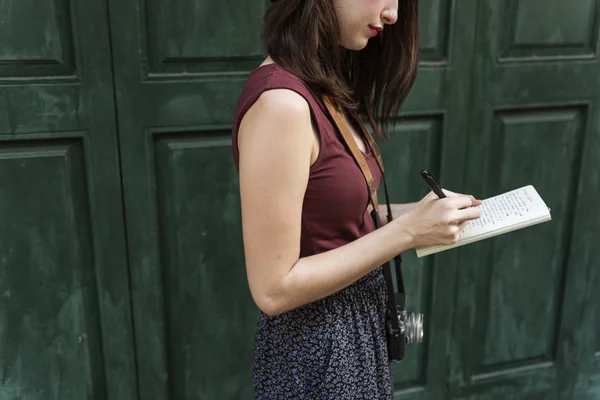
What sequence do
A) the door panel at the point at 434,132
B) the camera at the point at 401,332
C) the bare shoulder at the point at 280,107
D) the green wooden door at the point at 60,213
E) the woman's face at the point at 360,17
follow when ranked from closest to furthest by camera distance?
the bare shoulder at the point at 280,107, the woman's face at the point at 360,17, the camera at the point at 401,332, the green wooden door at the point at 60,213, the door panel at the point at 434,132

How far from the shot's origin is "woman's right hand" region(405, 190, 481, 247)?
3.13 ft

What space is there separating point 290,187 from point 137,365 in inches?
41.7

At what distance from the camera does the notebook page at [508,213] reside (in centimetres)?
101

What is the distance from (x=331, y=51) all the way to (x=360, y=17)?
0.07m

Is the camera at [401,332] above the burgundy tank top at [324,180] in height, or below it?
below

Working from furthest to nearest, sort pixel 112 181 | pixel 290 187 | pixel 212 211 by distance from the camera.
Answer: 1. pixel 212 211
2. pixel 112 181
3. pixel 290 187

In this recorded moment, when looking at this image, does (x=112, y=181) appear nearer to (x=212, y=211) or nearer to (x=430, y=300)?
(x=212, y=211)

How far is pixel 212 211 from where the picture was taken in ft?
5.23

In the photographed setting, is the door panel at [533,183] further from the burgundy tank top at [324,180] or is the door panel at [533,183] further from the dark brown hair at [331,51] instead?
the burgundy tank top at [324,180]

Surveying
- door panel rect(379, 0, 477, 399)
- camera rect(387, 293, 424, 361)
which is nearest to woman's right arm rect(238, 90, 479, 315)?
camera rect(387, 293, 424, 361)

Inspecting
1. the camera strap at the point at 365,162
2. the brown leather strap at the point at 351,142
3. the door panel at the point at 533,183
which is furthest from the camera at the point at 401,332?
the door panel at the point at 533,183

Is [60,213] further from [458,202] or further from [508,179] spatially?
[508,179]

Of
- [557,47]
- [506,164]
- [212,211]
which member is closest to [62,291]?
[212,211]

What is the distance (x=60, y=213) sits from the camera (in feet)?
4.87
